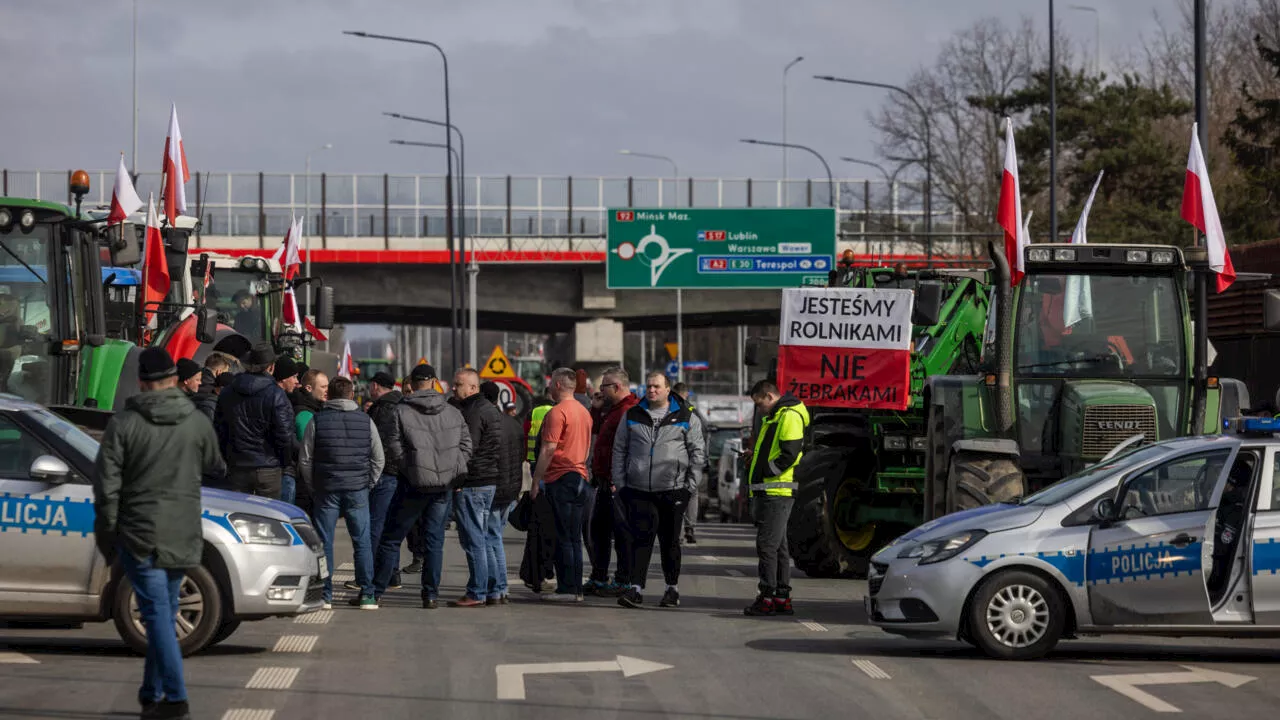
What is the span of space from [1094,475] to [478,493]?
533 centimetres

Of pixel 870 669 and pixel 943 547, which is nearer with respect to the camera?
pixel 870 669

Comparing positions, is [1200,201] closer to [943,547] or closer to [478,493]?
[478,493]

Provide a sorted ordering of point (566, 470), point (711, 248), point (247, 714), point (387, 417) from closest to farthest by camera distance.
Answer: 1. point (247, 714)
2. point (387, 417)
3. point (566, 470)
4. point (711, 248)

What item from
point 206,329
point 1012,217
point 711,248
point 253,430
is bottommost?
point 253,430

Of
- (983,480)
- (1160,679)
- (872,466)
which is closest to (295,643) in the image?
(983,480)

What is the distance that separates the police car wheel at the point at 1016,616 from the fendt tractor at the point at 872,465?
20.5 ft

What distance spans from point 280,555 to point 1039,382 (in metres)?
6.53

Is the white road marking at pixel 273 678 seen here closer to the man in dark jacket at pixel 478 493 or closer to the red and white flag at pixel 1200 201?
the man in dark jacket at pixel 478 493

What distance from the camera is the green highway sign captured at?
48.0m

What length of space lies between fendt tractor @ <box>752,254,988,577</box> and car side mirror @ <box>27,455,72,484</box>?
835 cm

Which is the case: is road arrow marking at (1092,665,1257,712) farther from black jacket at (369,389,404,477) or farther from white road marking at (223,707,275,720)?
black jacket at (369,389,404,477)

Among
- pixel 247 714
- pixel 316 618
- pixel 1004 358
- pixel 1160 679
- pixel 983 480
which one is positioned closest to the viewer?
pixel 247 714

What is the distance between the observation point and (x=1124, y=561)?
11547mm

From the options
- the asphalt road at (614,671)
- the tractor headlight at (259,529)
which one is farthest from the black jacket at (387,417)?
the tractor headlight at (259,529)
